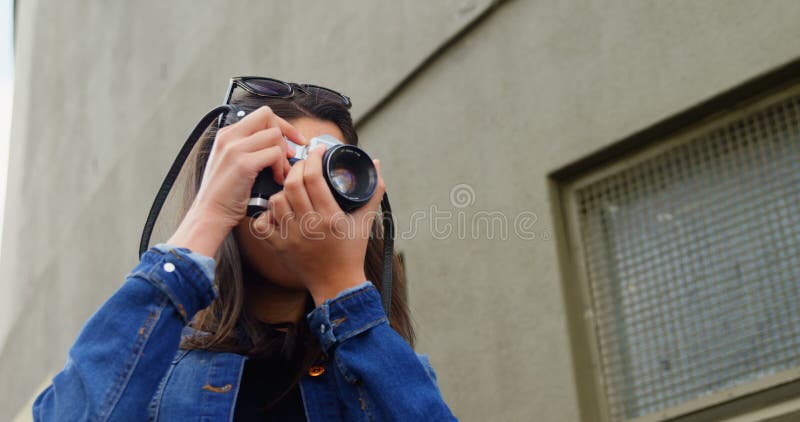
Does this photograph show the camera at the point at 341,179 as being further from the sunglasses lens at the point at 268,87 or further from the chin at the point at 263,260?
the sunglasses lens at the point at 268,87

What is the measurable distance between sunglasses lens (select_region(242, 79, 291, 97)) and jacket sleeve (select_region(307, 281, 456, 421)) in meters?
0.49

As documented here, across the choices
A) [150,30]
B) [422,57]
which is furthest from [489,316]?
[150,30]

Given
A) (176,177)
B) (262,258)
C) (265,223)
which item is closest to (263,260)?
(262,258)

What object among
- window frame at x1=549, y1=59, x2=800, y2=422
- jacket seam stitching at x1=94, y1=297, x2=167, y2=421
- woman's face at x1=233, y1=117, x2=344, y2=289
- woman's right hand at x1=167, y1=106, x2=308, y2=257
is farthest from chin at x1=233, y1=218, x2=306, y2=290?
window frame at x1=549, y1=59, x2=800, y2=422

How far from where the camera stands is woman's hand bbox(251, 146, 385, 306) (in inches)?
51.5

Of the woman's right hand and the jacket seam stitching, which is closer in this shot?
the jacket seam stitching

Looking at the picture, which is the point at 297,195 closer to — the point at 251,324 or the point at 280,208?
the point at 280,208

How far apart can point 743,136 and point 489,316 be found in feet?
2.91

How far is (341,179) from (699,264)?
51.5 inches

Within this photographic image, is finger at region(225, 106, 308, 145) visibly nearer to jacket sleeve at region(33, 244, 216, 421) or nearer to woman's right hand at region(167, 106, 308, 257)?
woman's right hand at region(167, 106, 308, 257)

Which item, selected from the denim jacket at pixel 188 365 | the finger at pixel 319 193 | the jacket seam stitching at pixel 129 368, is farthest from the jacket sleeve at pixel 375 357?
the jacket seam stitching at pixel 129 368

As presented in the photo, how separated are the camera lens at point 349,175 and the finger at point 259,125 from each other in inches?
3.8

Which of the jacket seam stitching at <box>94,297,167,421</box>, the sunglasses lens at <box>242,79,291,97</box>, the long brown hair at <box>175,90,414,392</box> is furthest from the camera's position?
the sunglasses lens at <box>242,79,291,97</box>

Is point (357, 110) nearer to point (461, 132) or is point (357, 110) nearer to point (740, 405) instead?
point (461, 132)
